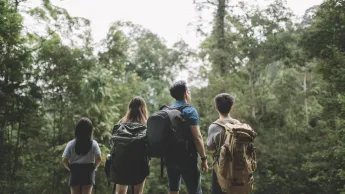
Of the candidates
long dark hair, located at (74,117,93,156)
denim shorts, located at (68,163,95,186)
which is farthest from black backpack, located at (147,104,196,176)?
denim shorts, located at (68,163,95,186)

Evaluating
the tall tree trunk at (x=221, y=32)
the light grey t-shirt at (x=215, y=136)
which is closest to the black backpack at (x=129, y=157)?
the light grey t-shirt at (x=215, y=136)

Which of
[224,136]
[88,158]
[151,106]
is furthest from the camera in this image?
[151,106]

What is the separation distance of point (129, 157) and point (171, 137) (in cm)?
61

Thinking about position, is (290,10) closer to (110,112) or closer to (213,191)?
(110,112)

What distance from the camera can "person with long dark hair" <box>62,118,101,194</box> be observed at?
390cm

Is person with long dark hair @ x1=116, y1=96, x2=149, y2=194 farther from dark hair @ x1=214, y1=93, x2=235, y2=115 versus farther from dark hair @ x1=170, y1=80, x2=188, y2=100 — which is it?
dark hair @ x1=214, y1=93, x2=235, y2=115

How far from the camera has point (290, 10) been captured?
14867mm

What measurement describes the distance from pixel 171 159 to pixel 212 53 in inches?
526

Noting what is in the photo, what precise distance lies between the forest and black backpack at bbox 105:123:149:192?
5.38 meters

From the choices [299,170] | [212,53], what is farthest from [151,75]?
[299,170]

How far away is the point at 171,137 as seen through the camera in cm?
317

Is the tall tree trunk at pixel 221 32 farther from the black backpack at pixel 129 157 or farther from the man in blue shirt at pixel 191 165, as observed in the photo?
the man in blue shirt at pixel 191 165

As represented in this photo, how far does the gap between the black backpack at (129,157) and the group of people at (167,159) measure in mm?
208

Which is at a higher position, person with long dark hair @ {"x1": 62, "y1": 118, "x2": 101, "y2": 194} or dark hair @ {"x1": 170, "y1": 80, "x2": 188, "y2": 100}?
dark hair @ {"x1": 170, "y1": 80, "x2": 188, "y2": 100}
